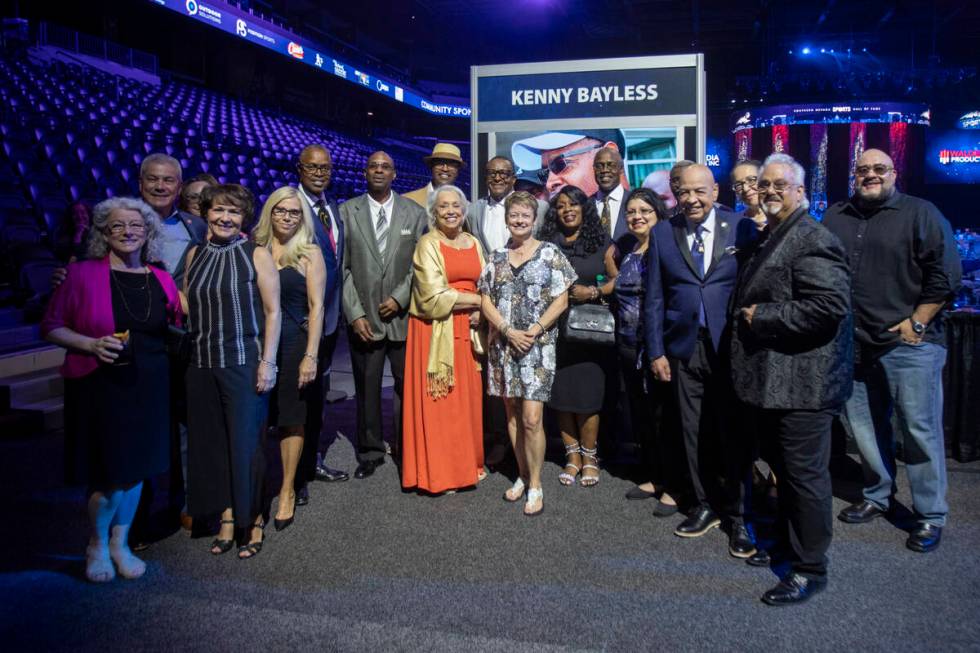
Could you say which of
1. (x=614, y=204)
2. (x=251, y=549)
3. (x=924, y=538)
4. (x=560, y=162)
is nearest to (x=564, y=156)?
(x=560, y=162)

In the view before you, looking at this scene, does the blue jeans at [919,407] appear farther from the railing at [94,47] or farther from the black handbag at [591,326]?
the railing at [94,47]

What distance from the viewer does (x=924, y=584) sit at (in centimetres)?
251

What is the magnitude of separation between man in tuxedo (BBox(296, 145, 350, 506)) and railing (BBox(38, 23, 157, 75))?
14978 millimetres

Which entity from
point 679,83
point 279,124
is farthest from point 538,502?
point 279,124

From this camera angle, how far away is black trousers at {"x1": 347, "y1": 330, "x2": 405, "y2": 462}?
385cm

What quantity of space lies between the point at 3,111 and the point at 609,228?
29.6 ft

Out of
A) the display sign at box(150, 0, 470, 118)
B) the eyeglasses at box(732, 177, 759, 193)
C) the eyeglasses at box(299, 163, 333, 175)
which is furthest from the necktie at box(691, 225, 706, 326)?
the display sign at box(150, 0, 470, 118)

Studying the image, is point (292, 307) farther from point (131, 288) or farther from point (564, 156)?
point (564, 156)

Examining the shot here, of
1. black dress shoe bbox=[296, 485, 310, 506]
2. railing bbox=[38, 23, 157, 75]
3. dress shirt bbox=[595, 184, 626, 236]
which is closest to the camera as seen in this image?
black dress shoe bbox=[296, 485, 310, 506]

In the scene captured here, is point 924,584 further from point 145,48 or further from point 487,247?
point 145,48

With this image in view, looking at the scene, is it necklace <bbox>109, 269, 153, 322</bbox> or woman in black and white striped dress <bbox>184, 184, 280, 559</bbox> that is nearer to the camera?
necklace <bbox>109, 269, 153, 322</bbox>

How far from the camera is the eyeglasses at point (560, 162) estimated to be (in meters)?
4.43

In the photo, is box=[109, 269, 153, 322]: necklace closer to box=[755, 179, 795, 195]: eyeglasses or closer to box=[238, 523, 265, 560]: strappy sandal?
box=[238, 523, 265, 560]: strappy sandal

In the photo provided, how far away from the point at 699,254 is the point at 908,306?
2.93ft
